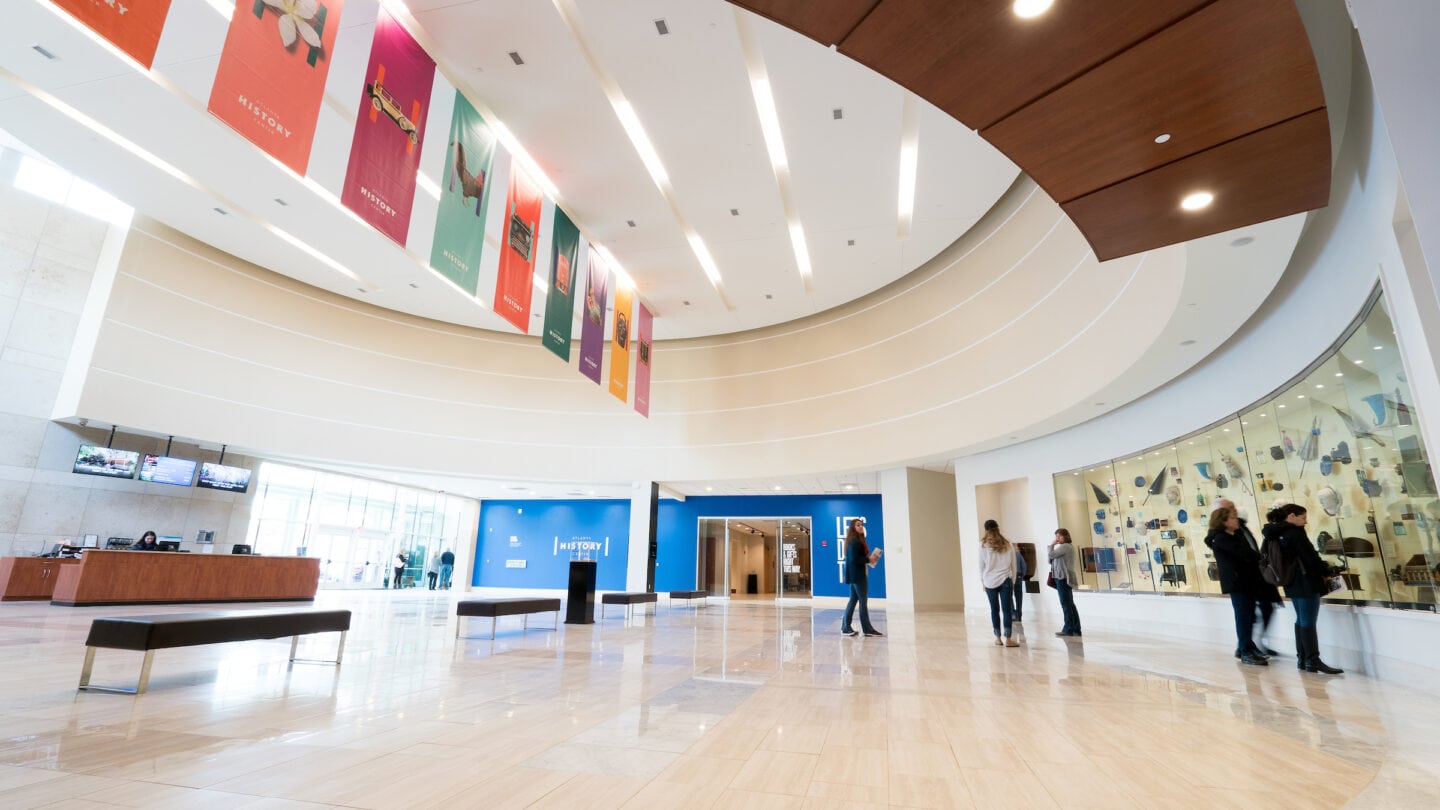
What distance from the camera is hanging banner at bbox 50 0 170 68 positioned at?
13.1ft

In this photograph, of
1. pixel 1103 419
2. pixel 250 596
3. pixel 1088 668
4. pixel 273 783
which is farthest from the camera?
pixel 250 596

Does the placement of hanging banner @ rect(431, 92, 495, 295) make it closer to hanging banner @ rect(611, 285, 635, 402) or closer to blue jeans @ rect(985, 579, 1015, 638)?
hanging banner @ rect(611, 285, 635, 402)

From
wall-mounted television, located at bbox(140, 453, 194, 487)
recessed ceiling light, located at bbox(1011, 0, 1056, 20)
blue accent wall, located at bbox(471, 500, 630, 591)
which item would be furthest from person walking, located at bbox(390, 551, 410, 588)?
recessed ceiling light, located at bbox(1011, 0, 1056, 20)

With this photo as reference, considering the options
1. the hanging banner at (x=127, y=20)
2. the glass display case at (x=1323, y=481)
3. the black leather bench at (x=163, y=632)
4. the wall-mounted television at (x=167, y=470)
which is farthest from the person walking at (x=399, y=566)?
the glass display case at (x=1323, y=481)

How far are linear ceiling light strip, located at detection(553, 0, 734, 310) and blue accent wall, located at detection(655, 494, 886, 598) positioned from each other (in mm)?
9648

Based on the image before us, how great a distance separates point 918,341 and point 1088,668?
9447 millimetres

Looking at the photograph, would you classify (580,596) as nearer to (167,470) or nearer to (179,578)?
(179,578)

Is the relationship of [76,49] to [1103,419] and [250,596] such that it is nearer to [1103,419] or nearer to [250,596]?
[250,596]

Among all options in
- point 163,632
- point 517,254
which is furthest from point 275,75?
point 163,632

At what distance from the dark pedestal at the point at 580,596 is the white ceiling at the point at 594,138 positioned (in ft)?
19.4

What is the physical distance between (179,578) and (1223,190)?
52.6ft

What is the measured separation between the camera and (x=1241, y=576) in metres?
6.21

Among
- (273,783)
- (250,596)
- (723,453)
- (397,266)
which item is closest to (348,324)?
(397,266)

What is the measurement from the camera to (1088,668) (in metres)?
5.75
